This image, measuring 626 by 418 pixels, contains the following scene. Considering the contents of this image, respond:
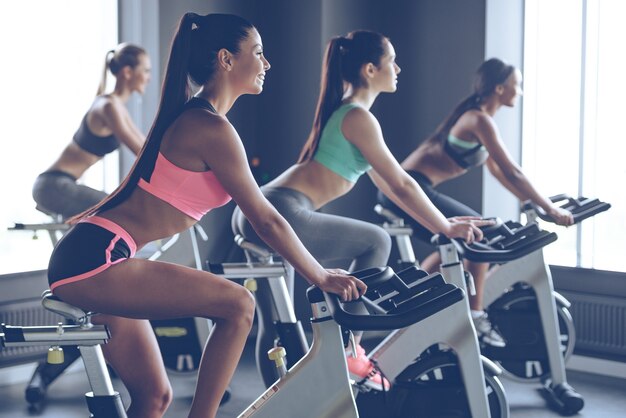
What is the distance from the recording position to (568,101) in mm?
4410

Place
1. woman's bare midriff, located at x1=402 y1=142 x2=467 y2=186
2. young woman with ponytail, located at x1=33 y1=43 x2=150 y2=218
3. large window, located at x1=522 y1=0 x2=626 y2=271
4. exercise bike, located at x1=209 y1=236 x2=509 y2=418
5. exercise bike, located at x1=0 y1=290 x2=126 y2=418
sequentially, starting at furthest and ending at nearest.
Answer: large window, located at x1=522 y1=0 x2=626 y2=271
woman's bare midriff, located at x1=402 y1=142 x2=467 y2=186
young woman with ponytail, located at x1=33 y1=43 x2=150 y2=218
exercise bike, located at x1=209 y1=236 x2=509 y2=418
exercise bike, located at x1=0 y1=290 x2=126 y2=418

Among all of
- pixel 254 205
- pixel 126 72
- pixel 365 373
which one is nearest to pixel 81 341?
pixel 254 205

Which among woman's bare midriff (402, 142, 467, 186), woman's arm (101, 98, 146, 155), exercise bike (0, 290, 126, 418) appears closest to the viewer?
exercise bike (0, 290, 126, 418)

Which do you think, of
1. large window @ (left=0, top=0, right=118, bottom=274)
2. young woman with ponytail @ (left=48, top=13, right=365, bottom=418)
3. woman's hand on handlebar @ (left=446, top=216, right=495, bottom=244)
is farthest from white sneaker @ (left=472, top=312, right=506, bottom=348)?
large window @ (left=0, top=0, right=118, bottom=274)

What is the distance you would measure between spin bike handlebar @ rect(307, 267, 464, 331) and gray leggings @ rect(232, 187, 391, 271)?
882 millimetres

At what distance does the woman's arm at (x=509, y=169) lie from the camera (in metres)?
3.66

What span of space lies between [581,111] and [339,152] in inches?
65.8

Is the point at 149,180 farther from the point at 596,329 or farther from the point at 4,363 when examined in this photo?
the point at 596,329

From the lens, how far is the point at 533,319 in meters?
3.71

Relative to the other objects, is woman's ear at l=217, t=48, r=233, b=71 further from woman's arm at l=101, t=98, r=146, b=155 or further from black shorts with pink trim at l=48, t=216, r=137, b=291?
woman's arm at l=101, t=98, r=146, b=155

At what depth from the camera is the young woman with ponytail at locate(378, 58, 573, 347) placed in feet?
12.4

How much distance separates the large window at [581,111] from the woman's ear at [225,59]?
8.40ft

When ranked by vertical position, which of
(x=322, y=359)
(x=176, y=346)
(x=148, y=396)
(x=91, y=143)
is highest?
(x=91, y=143)

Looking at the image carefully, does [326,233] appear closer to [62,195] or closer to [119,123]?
[119,123]
